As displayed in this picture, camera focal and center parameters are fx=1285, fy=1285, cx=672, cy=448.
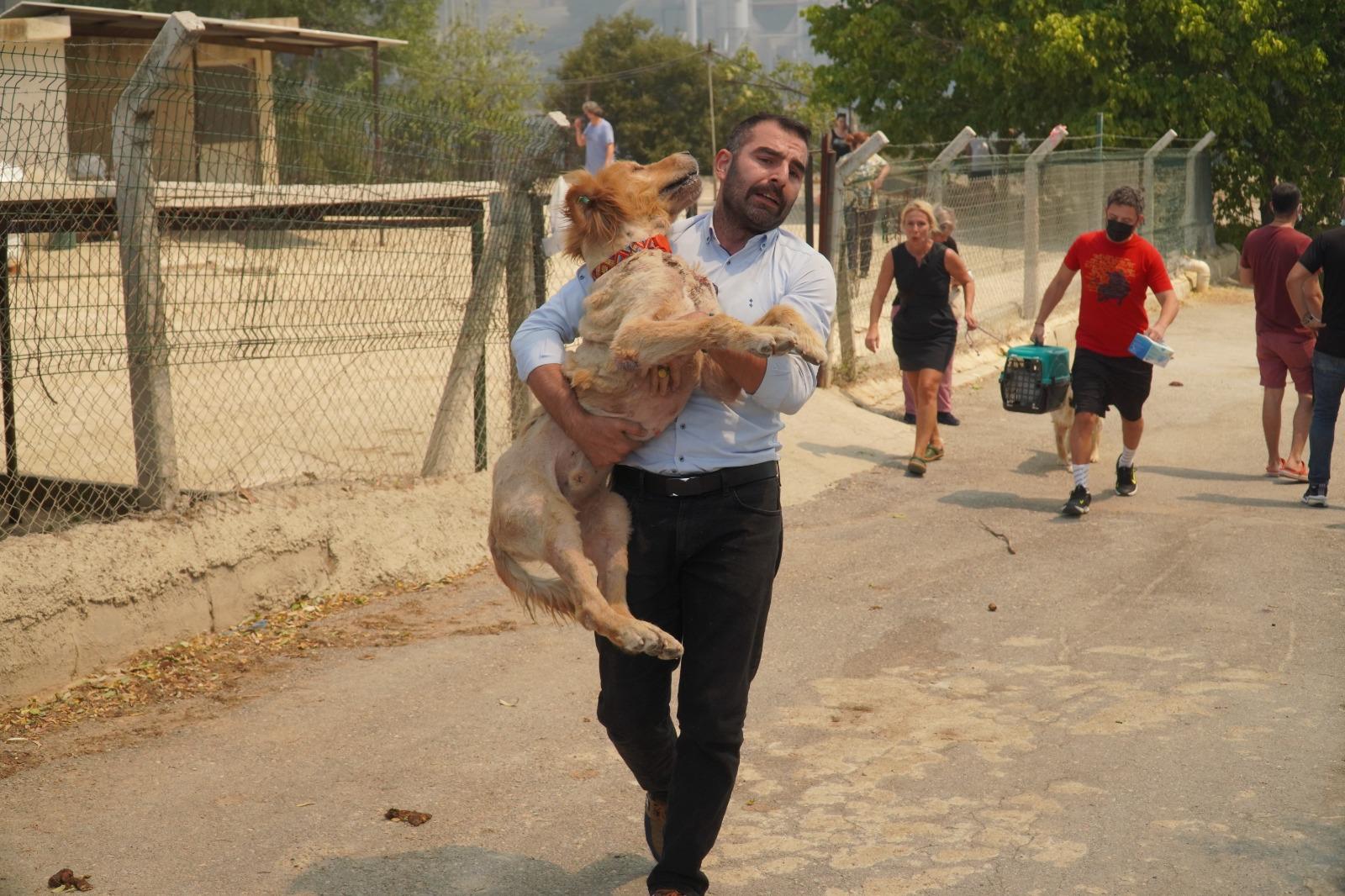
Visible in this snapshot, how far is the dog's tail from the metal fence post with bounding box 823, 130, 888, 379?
788 centimetres

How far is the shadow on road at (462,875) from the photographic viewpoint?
12.4ft

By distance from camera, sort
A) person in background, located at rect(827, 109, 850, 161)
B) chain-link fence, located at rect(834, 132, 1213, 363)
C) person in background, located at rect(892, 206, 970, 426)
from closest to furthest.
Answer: person in background, located at rect(892, 206, 970, 426)
chain-link fence, located at rect(834, 132, 1213, 363)
person in background, located at rect(827, 109, 850, 161)

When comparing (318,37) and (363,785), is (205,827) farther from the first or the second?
(318,37)

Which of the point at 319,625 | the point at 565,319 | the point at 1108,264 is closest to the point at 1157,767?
the point at 565,319

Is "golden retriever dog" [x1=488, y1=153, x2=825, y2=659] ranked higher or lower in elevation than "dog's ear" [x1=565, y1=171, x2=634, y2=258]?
lower

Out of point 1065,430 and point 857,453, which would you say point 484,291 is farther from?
point 1065,430

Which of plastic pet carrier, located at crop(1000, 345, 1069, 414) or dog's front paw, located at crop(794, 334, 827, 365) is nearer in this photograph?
dog's front paw, located at crop(794, 334, 827, 365)

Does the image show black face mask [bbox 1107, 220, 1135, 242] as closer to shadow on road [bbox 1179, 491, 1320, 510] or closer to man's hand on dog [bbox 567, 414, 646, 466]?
shadow on road [bbox 1179, 491, 1320, 510]

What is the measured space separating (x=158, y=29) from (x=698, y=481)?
17.6 meters

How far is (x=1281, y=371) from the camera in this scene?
9.34 m

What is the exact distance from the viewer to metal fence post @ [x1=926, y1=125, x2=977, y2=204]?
12.9m

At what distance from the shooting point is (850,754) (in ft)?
15.6

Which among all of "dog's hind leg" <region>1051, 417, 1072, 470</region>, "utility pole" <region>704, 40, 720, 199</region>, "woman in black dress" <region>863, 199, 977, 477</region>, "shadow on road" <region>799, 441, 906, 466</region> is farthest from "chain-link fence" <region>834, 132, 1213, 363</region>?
"utility pole" <region>704, 40, 720, 199</region>

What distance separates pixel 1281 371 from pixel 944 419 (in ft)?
9.24
